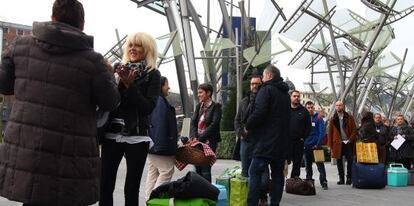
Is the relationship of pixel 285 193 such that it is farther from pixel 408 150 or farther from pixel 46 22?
pixel 46 22

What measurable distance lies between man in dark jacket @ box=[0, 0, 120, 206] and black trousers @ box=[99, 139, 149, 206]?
2.66 ft

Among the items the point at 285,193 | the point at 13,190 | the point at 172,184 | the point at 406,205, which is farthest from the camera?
the point at 285,193

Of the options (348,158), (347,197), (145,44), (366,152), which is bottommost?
(347,197)

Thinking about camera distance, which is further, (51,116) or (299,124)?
(299,124)

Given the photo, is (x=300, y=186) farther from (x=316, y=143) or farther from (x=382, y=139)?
(x=382, y=139)

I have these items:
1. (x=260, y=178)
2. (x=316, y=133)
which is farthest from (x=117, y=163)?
(x=316, y=133)

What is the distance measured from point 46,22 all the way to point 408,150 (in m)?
11.7

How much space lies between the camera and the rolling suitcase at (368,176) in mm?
10492

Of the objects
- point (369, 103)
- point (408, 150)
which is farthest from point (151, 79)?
point (369, 103)

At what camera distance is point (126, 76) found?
3.91 m

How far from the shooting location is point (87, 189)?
3.23 metres

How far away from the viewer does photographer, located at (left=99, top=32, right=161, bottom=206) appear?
4023 millimetres

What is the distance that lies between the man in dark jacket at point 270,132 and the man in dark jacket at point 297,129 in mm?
2628

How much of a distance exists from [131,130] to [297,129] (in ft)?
18.7
